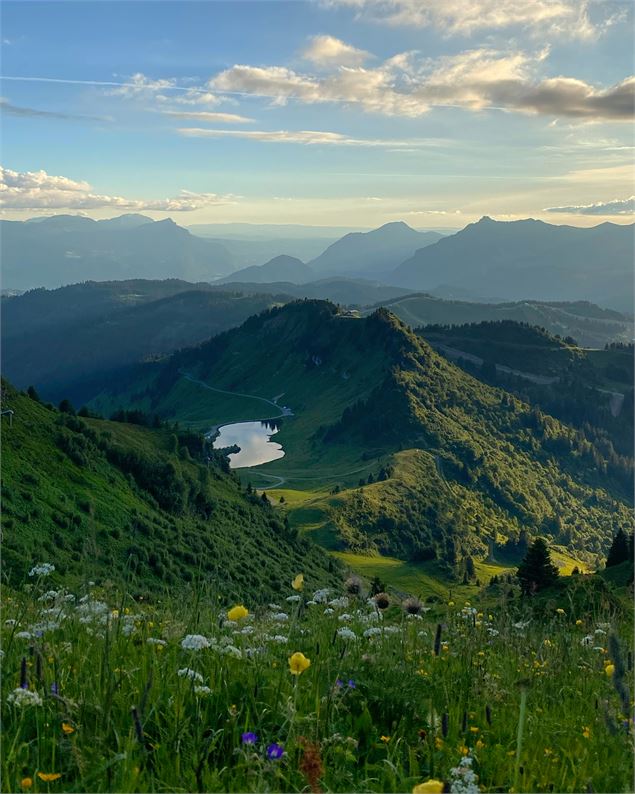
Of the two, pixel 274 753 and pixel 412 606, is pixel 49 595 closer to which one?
pixel 412 606

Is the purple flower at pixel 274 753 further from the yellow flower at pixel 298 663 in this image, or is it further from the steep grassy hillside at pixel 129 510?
the steep grassy hillside at pixel 129 510

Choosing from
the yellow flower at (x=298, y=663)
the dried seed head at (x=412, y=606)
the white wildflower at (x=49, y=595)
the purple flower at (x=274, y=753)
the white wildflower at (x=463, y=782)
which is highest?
the yellow flower at (x=298, y=663)

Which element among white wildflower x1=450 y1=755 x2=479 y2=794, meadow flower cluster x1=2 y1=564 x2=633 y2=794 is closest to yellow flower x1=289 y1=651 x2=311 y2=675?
meadow flower cluster x1=2 y1=564 x2=633 y2=794

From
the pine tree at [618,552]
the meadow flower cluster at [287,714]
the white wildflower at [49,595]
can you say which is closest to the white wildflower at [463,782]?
the meadow flower cluster at [287,714]

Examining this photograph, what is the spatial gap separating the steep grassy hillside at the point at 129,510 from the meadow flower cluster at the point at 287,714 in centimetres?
2032

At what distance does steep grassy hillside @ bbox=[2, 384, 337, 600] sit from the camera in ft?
127

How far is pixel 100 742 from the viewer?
4035mm

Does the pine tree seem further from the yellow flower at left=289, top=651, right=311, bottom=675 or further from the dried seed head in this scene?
the yellow flower at left=289, top=651, right=311, bottom=675

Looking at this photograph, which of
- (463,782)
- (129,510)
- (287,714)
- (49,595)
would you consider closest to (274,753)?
(287,714)

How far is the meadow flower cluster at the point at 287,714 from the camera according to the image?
13.1 ft

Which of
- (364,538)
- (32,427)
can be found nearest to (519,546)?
(364,538)

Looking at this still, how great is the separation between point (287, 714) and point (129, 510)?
5041cm

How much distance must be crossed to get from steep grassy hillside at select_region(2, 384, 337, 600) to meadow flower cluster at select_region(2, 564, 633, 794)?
20.3 meters

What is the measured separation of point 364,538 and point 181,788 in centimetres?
14862
